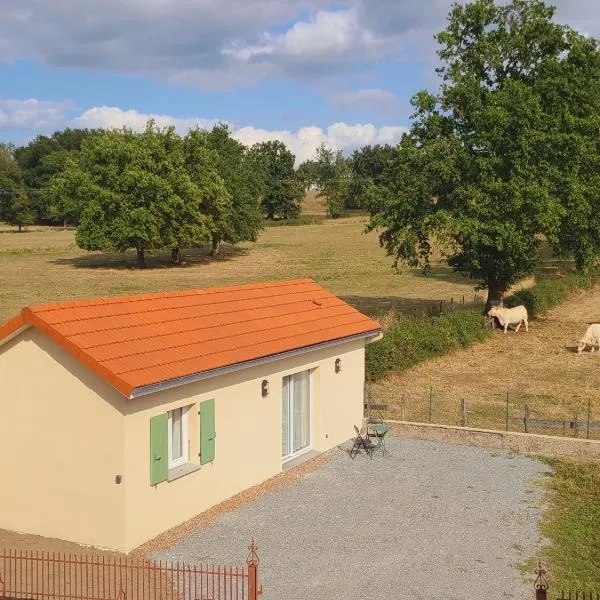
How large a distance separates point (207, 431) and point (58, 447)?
97.4 inches

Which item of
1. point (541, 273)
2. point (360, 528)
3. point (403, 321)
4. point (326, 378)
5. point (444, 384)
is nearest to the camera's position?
point (360, 528)

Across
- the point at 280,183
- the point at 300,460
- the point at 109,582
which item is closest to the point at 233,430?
the point at 300,460

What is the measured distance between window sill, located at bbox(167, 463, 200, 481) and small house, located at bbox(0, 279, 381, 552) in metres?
0.02

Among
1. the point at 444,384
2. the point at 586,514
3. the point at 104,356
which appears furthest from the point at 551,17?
the point at 104,356

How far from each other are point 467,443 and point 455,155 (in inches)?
594

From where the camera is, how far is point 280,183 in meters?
101

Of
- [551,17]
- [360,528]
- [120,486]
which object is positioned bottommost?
[360,528]

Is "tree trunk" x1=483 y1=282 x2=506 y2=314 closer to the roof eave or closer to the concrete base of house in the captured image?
the roof eave

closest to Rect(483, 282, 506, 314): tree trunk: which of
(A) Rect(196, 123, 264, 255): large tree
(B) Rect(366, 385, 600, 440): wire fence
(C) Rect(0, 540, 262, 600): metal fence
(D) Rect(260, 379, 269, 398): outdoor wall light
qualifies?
(B) Rect(366, 385, 600, 440): wire fence

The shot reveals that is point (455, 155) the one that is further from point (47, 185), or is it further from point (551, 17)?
point (47, 185)

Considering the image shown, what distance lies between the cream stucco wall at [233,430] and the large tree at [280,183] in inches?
3343

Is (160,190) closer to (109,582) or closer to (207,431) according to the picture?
(207,431)

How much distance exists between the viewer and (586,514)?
12977 millimetres

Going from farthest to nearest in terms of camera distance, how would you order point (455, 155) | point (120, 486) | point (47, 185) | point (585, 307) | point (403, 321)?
point (47, 185), point (585, 307), point (455, 155), point (403, 321), point (120, 486)
